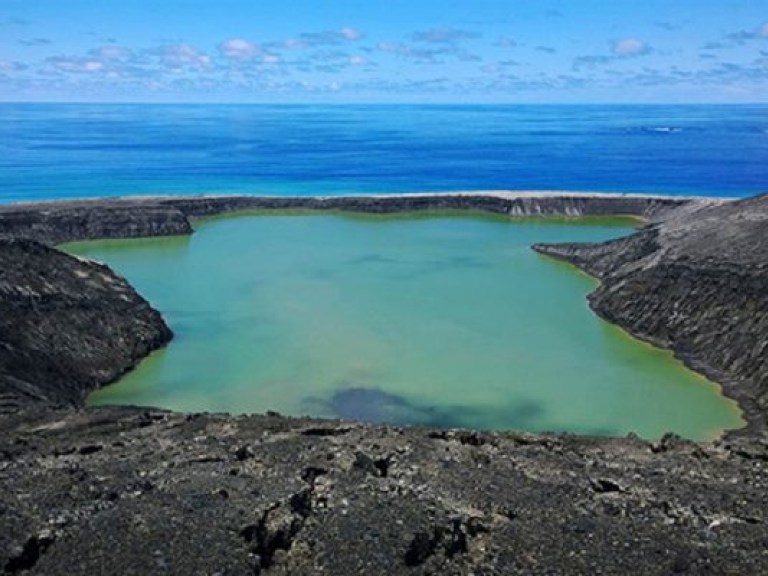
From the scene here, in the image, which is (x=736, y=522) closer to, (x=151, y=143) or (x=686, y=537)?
(x=686, y=537)

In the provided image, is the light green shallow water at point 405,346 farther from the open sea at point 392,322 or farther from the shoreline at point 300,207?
the shoreline at point 300,207

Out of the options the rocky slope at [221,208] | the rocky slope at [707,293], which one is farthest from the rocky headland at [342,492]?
the rocky slope at [221,208]

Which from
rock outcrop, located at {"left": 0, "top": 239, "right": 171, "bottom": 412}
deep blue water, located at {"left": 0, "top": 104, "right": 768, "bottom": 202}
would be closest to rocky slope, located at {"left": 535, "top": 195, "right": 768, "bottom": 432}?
rock outcrop, located at {"left": 0, "top": 239, "right": 171, "bottom": 412}

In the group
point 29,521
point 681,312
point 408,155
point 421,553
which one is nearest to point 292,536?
point 421,553

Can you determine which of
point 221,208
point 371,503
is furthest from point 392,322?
point 221,208

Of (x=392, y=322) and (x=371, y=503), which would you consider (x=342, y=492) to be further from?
(x=392, y=322)
